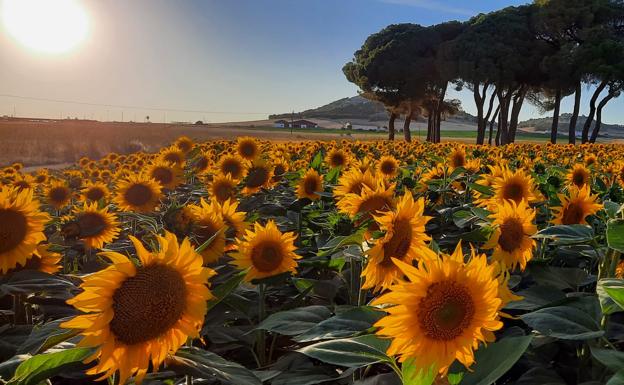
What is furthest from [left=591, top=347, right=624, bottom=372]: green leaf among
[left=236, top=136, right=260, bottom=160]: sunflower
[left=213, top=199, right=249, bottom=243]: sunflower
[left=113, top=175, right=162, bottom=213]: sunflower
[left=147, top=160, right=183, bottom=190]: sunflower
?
[left=236, top=136, right=260, bottom=160]: sunflower

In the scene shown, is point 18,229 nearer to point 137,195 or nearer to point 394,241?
point 394,241

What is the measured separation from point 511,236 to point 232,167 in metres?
3.71

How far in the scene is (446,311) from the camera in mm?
1448

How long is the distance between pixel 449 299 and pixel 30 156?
25.1m

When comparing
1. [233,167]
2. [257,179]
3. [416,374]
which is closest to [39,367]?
[416,374]

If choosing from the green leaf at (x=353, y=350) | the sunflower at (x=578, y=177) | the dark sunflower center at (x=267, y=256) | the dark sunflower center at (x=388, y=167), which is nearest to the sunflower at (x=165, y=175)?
Answer: the dark sunflower center at (x=388, y=167)

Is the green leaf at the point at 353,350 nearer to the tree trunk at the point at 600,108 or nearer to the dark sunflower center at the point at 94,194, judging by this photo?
the dark sunflower center at the point at 94,194

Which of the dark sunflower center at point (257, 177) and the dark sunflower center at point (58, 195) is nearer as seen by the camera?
the dark sunflower center at point (257, 177)

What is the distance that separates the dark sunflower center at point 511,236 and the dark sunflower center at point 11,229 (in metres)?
2.31

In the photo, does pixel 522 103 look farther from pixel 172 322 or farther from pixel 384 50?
pixel 172 322

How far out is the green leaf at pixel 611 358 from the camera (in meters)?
1.41

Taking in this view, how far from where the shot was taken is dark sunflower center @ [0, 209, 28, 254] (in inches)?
96.1

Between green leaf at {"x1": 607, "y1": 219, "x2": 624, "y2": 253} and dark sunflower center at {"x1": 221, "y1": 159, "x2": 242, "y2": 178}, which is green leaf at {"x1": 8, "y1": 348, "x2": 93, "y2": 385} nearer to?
green leaf at {"x1": 607, "y1": 219, "x2": 624, "y2": 253}

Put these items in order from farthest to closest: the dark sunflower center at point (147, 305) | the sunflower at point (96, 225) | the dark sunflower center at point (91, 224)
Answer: the sunflower at point (96, 225) < the dark sunflower center at point (91, 224) < the dark sunflower center at point (147, 305)
